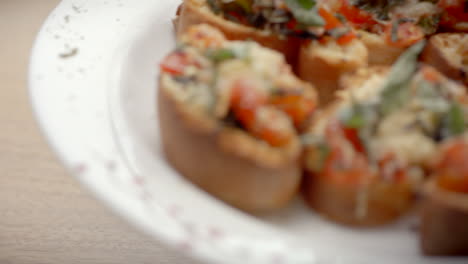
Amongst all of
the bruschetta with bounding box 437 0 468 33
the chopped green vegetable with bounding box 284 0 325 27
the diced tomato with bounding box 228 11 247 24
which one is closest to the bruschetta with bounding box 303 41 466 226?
the chopped green vegetable with bounding box 284 0 325 27

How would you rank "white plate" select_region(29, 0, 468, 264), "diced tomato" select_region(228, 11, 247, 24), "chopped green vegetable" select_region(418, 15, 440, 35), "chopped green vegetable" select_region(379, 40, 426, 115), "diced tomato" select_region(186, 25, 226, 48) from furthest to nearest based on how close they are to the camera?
"chopped green vegetable" select_region(418, 15, 440, 35)
"diced tomato" select_region(228, 11, 247, 24)
"diced tomato" select_region(186, 25, 226, 48)
"chopped green vegetable" select_region(379, 40, 426, 115)
"white plate" select_region(29, 0, 468, 264)

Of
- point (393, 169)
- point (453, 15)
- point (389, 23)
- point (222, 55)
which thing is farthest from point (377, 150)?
point (453, 15)

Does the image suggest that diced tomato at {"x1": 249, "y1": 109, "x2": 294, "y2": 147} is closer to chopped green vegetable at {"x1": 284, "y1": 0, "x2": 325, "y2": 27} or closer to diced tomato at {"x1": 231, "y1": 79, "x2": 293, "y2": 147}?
diced tomato at {"x1": 231, "y1": 79, "x2": 293, "y2": 147}

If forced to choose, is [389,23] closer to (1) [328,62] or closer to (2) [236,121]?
(1) [328,62]

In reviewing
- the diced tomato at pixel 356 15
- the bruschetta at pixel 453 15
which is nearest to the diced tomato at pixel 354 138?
the diced tomato at pixel 356 15

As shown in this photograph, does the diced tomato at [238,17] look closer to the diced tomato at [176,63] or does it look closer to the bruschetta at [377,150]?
the diced tomato at [176,63]
